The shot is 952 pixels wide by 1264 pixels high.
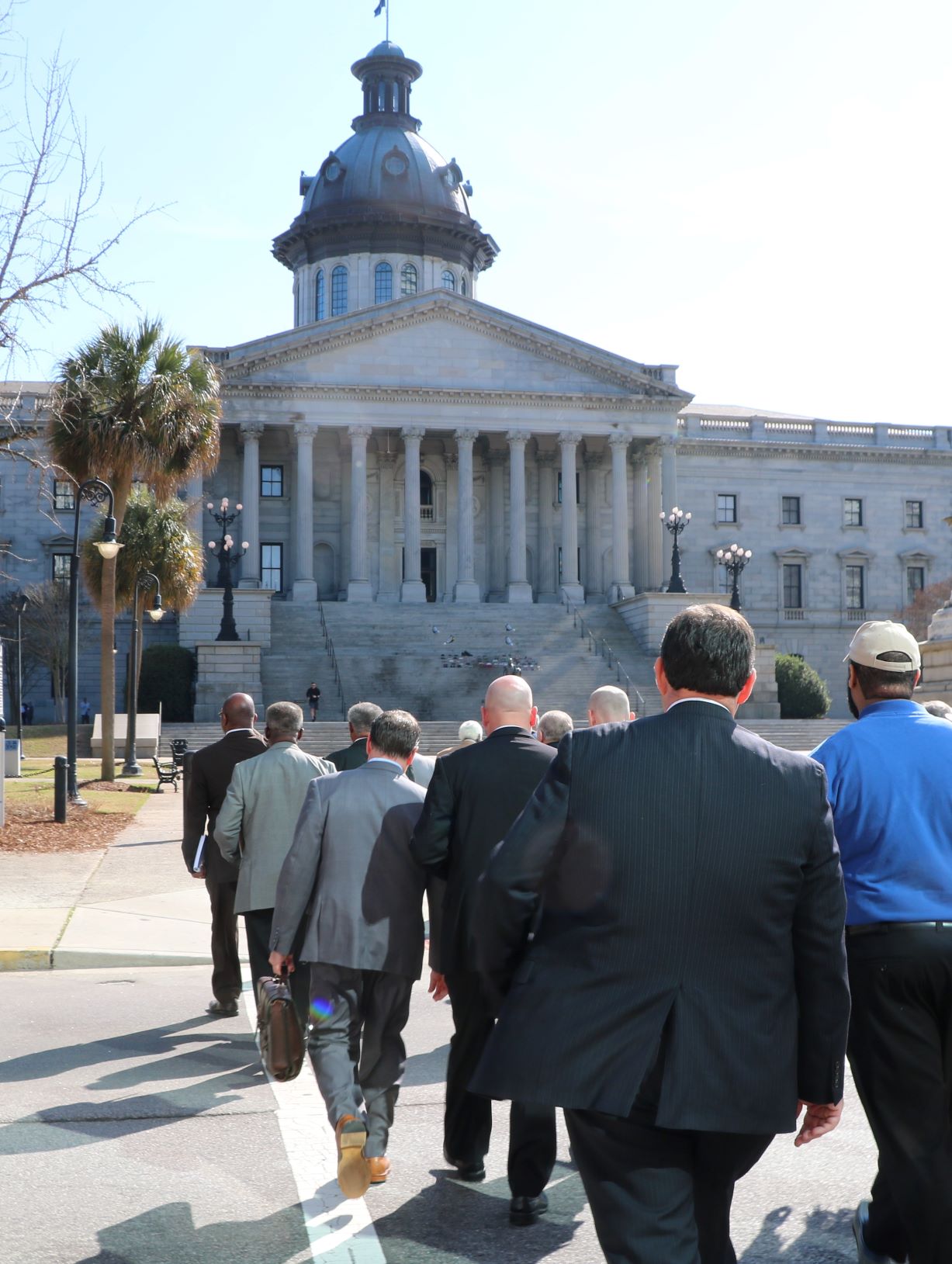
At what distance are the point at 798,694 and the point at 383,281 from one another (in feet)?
111

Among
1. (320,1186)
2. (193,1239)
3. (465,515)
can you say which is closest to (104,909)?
(320,1186)

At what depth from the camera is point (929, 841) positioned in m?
4.67

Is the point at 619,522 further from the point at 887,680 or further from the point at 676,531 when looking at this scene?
the point at 887,680

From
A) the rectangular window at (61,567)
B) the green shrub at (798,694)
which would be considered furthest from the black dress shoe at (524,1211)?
the rectangular window at (61,567)

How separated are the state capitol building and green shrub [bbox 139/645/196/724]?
5.33 meters

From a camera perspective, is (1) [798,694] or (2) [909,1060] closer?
(2) [909,1060]

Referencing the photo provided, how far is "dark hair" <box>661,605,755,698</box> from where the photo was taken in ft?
12.5

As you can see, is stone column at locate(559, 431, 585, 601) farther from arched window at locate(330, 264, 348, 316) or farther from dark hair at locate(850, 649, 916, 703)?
dark hair at locate(850, 649, 916, 703)

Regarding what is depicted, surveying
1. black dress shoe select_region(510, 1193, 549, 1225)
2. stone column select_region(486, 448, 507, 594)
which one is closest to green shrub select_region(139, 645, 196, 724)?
stone column select_region(486, 448, 507, 594)

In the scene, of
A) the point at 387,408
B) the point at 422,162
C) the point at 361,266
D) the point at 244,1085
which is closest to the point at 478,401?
the point at 387,408

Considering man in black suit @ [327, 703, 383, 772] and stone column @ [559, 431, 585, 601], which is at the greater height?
stone column @ [559, 431, 585, 601]

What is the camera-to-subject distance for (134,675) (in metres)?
35.3

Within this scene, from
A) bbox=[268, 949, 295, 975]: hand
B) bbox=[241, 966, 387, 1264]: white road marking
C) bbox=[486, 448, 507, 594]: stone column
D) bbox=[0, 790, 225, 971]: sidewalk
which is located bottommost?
bbox=[0, 790, 225, 971]: sidewalk

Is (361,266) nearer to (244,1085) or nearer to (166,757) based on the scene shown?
(166,757)
